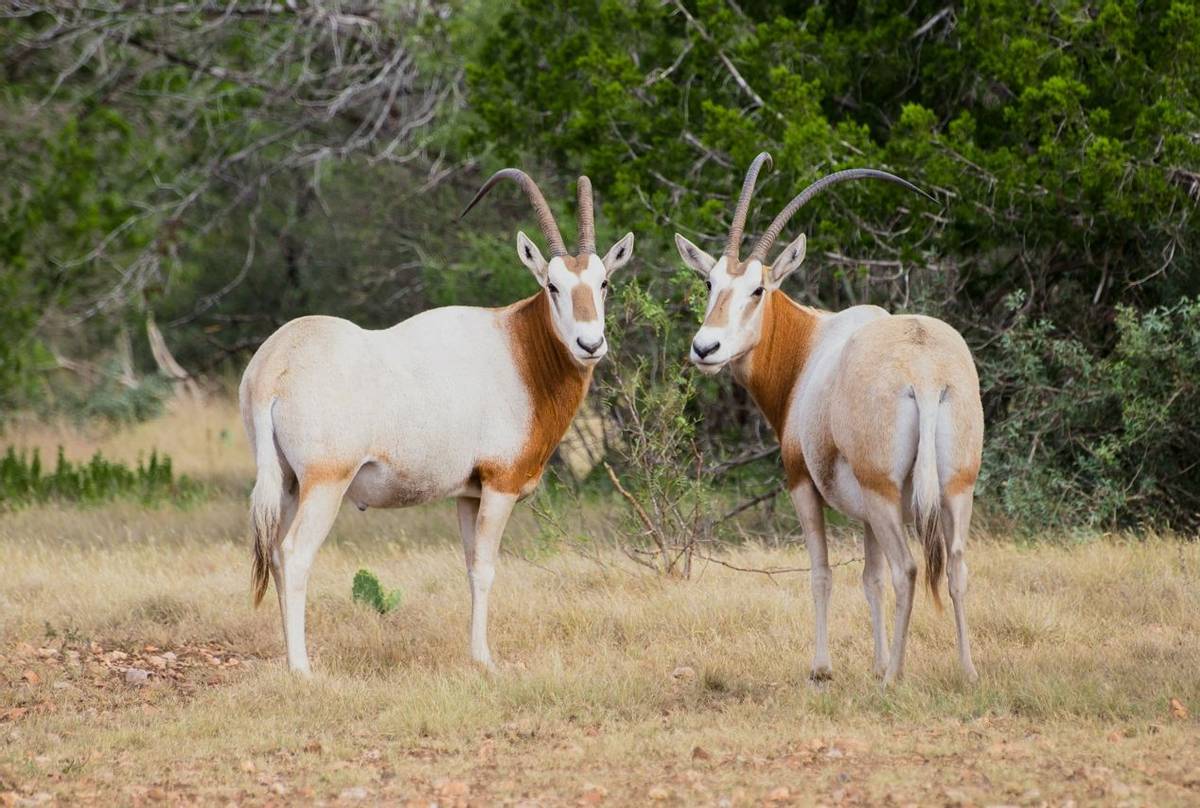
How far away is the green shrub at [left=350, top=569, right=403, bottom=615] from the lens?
8.70m

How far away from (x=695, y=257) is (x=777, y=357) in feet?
2.69

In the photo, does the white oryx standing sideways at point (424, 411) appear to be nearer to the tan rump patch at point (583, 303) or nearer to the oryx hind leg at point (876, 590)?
the tan rump patch at point (583, 303)

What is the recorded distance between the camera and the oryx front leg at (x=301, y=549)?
7152mm

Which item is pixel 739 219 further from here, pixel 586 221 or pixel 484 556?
Result: pixel 484 556

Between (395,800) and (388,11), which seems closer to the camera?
(395,800)

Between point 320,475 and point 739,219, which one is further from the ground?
point 739,219

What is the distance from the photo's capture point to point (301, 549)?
7184 millimetres

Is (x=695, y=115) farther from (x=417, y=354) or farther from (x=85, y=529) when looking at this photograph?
(x=85, y=529)

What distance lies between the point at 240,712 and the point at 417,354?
2.01m

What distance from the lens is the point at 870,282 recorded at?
11.8 meters

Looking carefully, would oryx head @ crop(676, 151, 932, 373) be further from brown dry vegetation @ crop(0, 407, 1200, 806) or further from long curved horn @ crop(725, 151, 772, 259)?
brown dry vegetation @ crop(0, 407, 1200, 806)

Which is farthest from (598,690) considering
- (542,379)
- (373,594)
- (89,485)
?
(89,485)

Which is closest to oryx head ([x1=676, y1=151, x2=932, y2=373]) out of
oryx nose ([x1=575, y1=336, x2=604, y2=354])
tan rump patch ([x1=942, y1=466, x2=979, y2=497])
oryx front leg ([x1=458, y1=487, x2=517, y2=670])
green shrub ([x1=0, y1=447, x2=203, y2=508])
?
oryx nose ([x1=575, y1=336, x2=604, y2=354])

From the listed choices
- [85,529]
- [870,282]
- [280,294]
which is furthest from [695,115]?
[280,294]
